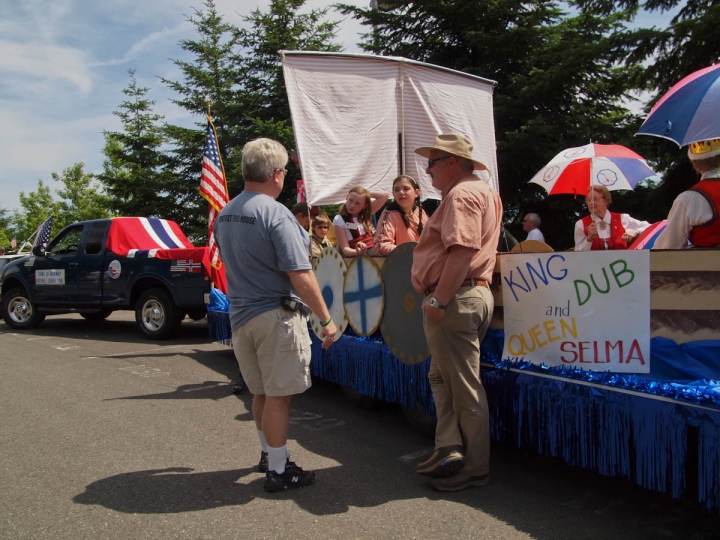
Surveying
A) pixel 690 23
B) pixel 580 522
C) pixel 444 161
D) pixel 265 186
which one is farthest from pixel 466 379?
pixel 690 23

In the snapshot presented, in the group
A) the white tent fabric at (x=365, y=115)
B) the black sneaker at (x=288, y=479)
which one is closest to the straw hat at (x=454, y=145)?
the black sneaker at (x=288, y=479)

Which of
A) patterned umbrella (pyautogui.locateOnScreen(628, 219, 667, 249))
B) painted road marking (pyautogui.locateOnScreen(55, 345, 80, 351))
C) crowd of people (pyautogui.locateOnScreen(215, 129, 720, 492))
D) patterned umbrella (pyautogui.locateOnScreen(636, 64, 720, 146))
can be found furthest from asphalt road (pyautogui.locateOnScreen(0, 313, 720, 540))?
painted road marking (pyautogui.locateOnScreen(55, 345, 80, 351))

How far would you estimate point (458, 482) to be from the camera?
3230 millimetres

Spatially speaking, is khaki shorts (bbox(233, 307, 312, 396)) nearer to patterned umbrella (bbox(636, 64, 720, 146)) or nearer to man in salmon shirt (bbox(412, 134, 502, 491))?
man in salmon shirt (bbox(412, 134, 502, 491))

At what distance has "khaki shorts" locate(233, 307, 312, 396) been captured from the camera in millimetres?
3145

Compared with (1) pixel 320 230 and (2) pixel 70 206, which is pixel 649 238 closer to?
(1) pixel 320 230

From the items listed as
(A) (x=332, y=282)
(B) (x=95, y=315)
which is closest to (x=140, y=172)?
(B) (x=95, y=315)

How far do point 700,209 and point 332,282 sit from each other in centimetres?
274

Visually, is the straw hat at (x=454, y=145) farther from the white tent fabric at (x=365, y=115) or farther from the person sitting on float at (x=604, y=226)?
the person sitting on float at (x=604, y=226)

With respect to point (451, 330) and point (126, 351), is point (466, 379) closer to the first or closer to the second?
point (451, 330)

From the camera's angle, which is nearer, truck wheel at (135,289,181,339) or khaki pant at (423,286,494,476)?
khaki pant at (423,286,494,476)

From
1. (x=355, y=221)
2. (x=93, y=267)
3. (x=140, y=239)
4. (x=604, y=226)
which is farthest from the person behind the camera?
(x=140, y=239)

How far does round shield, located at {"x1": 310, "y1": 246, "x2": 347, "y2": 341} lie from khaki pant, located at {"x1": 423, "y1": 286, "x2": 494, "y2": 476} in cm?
151

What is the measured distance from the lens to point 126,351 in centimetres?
805
